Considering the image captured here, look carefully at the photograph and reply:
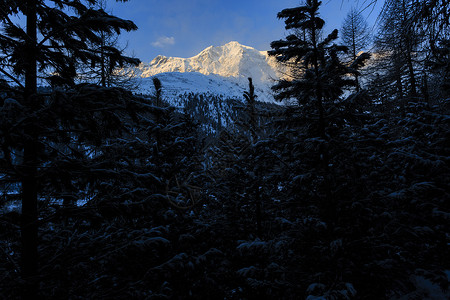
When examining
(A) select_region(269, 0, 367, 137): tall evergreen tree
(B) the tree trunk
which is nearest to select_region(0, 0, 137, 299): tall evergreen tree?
(B) the tree trunk

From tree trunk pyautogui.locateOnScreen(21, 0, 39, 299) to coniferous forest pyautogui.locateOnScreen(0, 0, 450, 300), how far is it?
19 millimetres

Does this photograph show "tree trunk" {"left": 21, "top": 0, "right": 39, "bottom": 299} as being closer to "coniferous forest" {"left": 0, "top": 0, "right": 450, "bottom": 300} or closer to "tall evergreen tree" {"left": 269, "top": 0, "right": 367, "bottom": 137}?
"coniferous forest" {"left": 0, "top": 0, "right": 450, "bottom": 300}

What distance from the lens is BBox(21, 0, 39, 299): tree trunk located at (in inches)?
134

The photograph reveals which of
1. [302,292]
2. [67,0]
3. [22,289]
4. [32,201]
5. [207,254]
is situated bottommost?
[302,292]

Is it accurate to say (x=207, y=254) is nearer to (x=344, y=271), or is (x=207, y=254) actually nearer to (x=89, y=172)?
(x=344, y=271)

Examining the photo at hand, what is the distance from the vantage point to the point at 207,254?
7.50 metres

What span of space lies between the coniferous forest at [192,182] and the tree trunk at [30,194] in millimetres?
19

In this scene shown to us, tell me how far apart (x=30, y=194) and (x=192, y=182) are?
22.5 ft

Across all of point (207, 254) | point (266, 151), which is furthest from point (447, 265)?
point (207, 254)

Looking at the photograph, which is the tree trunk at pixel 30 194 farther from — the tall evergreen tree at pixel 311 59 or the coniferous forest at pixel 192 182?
the tall evergreen tree at pixel 311 59

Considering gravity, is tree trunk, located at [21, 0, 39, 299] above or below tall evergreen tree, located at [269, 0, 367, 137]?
below

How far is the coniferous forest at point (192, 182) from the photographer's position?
11.7ft

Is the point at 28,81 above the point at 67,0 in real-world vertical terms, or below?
below

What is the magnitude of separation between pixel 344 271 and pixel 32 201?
6888 mm
